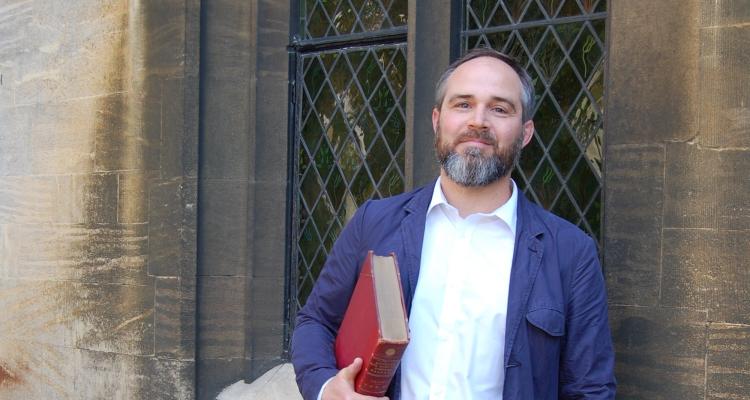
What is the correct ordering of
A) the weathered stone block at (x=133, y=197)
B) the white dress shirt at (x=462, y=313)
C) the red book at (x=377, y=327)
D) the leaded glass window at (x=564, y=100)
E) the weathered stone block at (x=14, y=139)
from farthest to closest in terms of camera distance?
the weathered stone block at (x=14, y=139)
the weathered stone block at (x=133, y=197)
the leaded glass window at (x=564, y=100)
the white dress shirt at (x=462, y=313)
the red book at (x=377, y=327)

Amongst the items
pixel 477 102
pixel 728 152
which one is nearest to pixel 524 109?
pixel 477 102

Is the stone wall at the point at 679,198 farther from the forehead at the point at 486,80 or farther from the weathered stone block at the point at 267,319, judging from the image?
the weathered stone block at the point at 267,319

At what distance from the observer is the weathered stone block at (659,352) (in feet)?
9.90

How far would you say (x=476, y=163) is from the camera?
90.4 inches

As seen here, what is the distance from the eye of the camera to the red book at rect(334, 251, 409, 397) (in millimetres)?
1938

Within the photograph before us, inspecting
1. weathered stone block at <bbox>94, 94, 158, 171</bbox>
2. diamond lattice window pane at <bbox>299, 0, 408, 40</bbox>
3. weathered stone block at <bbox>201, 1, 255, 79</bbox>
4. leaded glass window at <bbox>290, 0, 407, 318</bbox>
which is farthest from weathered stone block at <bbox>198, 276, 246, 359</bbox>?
diamond lattice window pane at <bbox>299, 0, 408, 40</bbox>

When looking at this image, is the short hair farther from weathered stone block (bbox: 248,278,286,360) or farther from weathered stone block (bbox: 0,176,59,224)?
weathered stone block (bbox: 0,176,59,224)

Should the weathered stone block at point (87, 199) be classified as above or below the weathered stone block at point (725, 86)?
below

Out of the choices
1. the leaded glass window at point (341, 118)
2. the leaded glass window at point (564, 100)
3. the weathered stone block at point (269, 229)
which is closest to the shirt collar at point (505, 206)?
the leaded glass window at point (564, 100)

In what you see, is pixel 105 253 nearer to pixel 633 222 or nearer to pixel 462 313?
pixel 633 222

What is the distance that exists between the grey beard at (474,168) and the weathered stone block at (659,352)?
3.53 feet

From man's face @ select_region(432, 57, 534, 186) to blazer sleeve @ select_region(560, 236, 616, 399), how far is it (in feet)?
1.09

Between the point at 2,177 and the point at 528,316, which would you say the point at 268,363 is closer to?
the point at 2,177

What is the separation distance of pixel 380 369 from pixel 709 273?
4.82 ft
